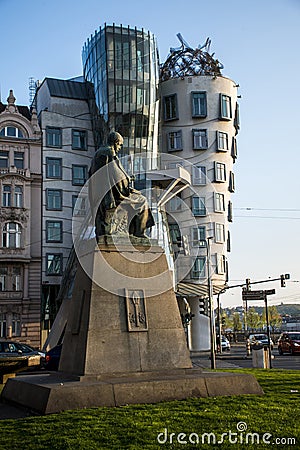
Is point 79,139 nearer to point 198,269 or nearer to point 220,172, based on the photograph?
point 220,172

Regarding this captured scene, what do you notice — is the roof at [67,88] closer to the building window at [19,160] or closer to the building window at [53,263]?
the building window at [19,160]

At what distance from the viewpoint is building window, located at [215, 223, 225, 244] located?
183 feet

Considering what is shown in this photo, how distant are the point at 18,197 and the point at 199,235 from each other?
16494 mm

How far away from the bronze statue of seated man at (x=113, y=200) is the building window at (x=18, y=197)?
3919 centimetres

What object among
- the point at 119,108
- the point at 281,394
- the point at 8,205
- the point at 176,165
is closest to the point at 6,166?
the point at 8,205

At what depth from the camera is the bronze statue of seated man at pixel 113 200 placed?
13.1 metres

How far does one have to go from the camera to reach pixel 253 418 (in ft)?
29.7

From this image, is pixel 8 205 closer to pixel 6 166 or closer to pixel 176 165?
pixel 6 166

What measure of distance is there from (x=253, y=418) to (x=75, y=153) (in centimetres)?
4810

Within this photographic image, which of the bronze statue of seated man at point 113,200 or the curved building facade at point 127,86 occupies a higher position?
the curved building facade at point 127,86

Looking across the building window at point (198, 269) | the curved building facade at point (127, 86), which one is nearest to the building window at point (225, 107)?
the curved building facade at point (127, 86)

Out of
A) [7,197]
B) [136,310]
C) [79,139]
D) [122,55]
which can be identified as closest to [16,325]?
[7,197]

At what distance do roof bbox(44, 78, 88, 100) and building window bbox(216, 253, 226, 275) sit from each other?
2000 cm

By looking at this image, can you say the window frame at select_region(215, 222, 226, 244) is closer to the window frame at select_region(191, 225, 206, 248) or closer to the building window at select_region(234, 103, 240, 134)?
the window frame at select_region(191, 225, 206, 248)
